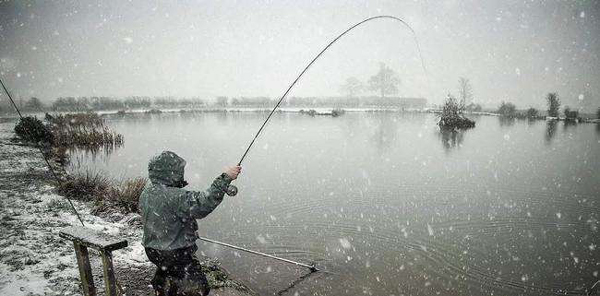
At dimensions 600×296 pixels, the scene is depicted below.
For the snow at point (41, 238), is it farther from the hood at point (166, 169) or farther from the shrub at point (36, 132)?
the shrub at point (36, 132)

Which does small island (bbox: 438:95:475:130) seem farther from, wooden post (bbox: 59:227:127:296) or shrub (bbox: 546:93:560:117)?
wooden post (bbox: 59:227:127:296)

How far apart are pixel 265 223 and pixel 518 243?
561cm

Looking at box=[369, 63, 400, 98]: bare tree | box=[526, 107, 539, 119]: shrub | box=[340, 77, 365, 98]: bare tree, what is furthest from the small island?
box=[340, 77, 365, 98]: bare tree

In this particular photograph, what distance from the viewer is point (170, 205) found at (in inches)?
108

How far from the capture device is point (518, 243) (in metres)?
6.95

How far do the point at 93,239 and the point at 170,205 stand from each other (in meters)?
0.74

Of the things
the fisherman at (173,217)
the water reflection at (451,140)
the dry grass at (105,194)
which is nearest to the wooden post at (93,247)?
the fisherman at (173,217)

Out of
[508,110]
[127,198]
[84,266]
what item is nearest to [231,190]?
[84,266]

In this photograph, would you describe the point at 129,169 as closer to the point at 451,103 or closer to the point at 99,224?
the point at 99,224

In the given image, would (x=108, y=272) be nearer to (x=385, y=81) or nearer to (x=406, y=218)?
(x=406, y=218)

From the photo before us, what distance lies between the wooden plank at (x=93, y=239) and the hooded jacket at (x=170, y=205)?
227 millimetres

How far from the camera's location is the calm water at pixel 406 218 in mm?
5621

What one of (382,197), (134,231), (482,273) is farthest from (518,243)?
(134,231)

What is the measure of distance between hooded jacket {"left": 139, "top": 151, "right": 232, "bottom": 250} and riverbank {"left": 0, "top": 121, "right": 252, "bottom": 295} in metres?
2.13
